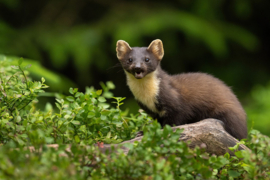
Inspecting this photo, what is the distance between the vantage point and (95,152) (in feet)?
9.18

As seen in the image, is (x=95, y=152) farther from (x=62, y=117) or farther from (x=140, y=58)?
(x=140, y=58)

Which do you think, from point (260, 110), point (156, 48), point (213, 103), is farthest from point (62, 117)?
point (260, 110)

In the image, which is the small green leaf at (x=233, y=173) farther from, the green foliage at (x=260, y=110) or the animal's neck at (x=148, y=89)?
the green foliage at (x=260, y=110)

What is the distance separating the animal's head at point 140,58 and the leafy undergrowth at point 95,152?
944 mm

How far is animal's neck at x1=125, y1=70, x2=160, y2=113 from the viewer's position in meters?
4.94

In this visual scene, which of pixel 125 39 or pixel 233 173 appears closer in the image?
pixel 233 173

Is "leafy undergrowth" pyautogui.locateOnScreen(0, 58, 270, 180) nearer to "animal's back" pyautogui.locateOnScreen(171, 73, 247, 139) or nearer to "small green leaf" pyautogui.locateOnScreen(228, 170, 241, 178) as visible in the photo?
"small green leaf" pyautogui.locateOnScreen(228, 170, 241, 178)

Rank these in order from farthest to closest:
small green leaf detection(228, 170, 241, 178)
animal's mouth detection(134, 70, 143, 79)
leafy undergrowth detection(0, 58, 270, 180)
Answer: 1. animal's mouth detection(134, 70, 143, 79)
2. small green leaf detection(228, 170, 241, 178)
3. leafy undergrowth detection(0, 58, 270, 180)

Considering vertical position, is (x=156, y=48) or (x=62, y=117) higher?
(x=156, y=48)

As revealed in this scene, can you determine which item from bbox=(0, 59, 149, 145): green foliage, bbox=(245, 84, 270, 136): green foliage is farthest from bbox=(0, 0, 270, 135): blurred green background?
bbox=(0, 59, 149, 145): green foliage

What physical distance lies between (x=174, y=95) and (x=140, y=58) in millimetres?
673

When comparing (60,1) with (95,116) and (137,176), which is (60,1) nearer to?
(95,116)

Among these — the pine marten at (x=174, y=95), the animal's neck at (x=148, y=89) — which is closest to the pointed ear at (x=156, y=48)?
the pine marten at (x=174, y=95)

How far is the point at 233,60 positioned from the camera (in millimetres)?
10797
